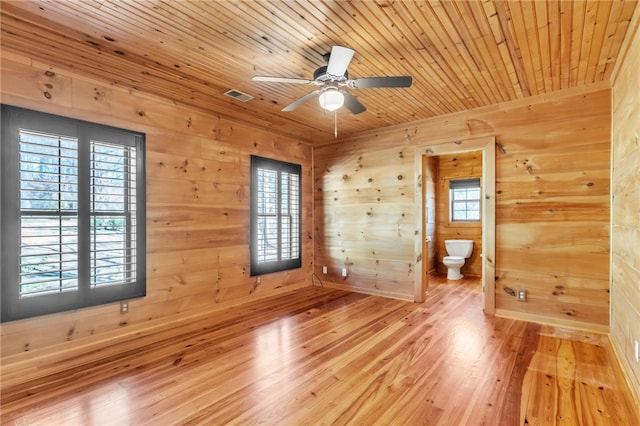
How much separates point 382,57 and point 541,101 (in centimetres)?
228

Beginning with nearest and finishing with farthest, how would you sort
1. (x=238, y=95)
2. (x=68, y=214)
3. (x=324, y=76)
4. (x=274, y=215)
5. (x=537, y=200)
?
1. (x=324, y=76)
2. (x=68, y=214)
3. (x=238, y=95)
4. (x=537, y=200)
5. (x=274, y=215)

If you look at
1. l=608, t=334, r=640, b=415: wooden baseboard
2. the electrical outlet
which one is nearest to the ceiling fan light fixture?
l=608, t=334, r=640, b=415: wooden baseboard

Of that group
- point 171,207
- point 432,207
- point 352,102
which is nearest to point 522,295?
point 352,102

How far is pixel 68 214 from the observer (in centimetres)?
287

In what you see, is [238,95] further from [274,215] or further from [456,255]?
[456,255]

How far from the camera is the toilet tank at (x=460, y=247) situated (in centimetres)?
638

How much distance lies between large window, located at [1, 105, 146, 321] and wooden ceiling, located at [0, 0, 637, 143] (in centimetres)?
69

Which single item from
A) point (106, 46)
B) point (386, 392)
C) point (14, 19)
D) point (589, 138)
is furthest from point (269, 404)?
point (589, 138)

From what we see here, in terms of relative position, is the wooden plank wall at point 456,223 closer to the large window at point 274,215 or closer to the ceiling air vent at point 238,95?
the large window at point 274,215

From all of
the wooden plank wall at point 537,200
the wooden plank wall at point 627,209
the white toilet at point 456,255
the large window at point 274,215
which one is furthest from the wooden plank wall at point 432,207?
the wooden plank wall at point 627,209

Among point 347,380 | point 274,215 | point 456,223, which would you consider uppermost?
point 274,215

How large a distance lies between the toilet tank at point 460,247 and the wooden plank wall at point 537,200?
2279mm

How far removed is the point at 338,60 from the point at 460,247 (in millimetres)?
5309

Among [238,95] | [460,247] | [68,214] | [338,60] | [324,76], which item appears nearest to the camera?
[338,60]
